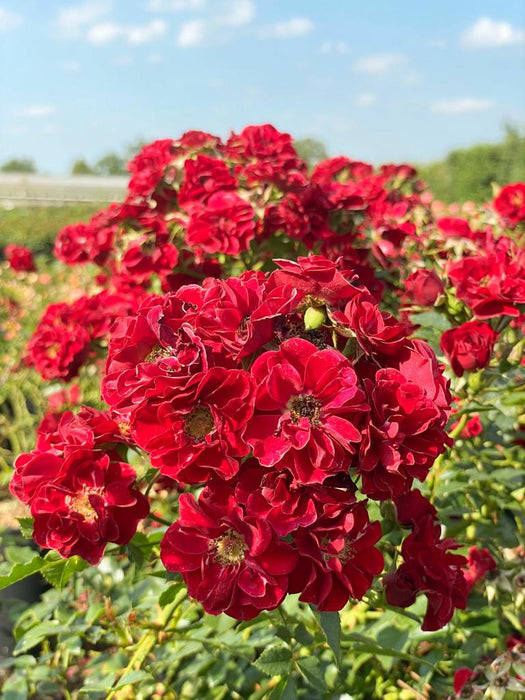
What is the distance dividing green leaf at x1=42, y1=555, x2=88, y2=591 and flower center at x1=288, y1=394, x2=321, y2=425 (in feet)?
1.65

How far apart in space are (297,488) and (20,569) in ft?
1.69

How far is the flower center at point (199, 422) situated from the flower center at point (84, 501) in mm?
238

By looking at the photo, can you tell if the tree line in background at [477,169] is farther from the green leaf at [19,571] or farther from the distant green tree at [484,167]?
the green leaf at [19,571]

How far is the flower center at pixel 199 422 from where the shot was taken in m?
0.82

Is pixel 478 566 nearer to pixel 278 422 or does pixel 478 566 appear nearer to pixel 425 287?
pixel 425 287

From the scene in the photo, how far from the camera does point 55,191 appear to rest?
107 feet

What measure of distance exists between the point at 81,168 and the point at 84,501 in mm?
64320

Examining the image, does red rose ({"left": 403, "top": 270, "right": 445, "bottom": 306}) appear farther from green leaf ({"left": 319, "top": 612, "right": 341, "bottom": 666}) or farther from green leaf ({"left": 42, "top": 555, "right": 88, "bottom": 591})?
green leaf ({"left": 42, "top": 555, "right": 88, "bottom": 591})

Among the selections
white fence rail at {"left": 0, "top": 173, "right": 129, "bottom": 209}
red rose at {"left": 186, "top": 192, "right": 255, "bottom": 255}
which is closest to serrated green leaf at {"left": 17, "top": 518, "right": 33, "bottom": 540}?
red rose at {"left": 186, "top": 192, "right": 255, "bottom": 255}

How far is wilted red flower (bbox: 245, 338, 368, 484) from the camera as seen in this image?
75 centimetres

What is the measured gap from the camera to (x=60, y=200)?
3052 cm

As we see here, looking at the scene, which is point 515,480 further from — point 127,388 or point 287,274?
point 127,388

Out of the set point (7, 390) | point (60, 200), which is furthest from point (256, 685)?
point (60, 200)

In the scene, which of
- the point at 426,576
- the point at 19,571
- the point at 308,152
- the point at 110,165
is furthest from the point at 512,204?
the point at 110,165
